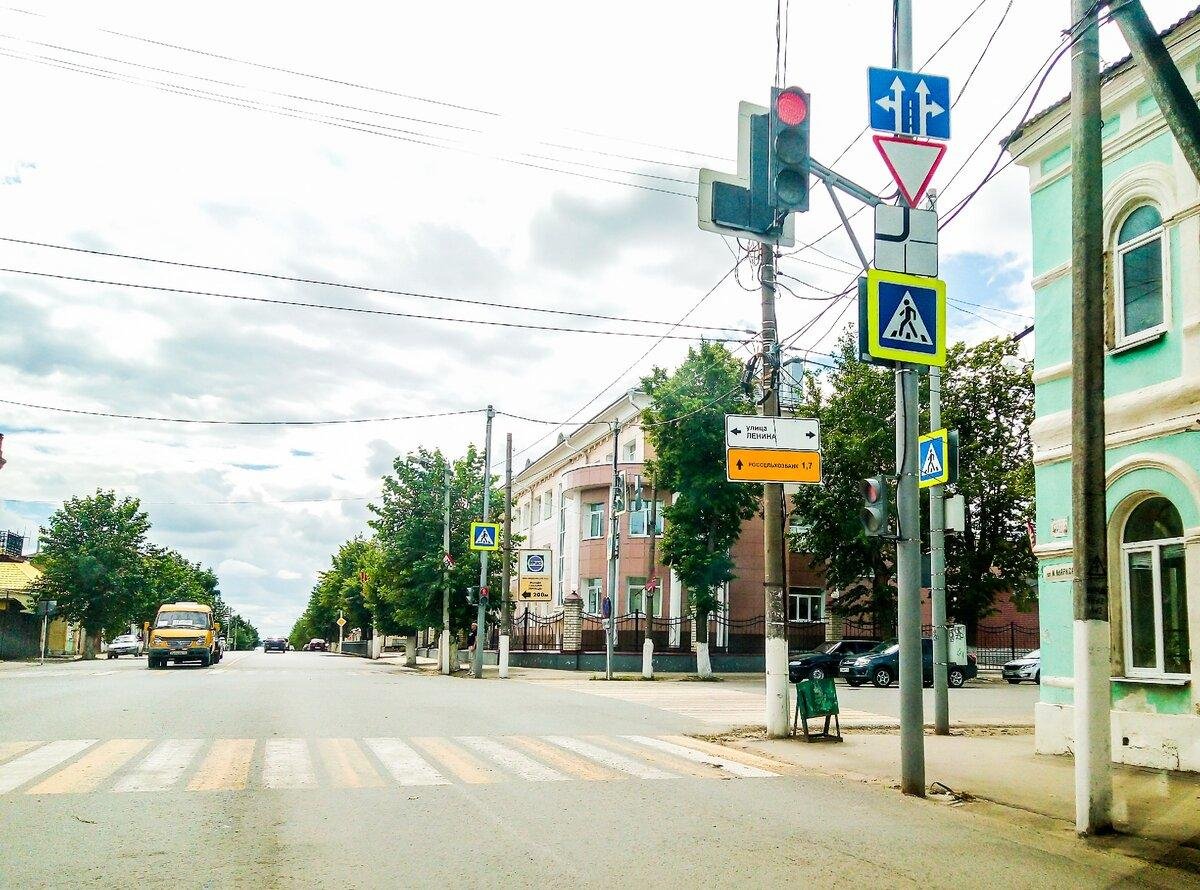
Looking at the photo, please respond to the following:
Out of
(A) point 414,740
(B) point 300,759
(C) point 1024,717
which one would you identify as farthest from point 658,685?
(B) point 300,759

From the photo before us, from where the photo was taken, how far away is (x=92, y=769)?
1009 centimetres

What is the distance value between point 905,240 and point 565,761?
6656 millimetres

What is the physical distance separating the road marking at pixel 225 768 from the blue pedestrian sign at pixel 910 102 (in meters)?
8.79

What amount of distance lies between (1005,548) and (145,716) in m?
30.4

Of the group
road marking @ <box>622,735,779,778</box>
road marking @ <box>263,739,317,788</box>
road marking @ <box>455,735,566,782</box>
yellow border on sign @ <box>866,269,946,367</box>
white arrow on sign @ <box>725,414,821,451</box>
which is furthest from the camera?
white arrow on sign @ <box>725,414,821,451</box>

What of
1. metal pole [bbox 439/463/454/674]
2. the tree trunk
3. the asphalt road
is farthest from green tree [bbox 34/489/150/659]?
the asphalt road

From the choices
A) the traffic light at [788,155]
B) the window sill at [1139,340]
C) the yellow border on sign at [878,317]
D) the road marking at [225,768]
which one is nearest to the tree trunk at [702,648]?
the road marking at [225,768]

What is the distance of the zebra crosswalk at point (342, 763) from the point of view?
948 cm

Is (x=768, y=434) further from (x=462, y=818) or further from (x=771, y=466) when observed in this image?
(x=462, y=818)

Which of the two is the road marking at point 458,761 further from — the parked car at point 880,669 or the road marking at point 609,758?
the parked car at point 880,669

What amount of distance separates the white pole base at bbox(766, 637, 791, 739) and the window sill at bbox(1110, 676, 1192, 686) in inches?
170

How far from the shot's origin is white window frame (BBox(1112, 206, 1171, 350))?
11.6m

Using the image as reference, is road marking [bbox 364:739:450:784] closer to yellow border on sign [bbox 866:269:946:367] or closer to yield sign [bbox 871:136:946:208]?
yellow border on sign [bbox 866:269:946:367]

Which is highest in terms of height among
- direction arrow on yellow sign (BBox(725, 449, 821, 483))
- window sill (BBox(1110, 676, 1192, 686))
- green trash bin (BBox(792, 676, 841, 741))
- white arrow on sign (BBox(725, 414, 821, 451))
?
white arrow on sign (BBox(725, 414, 821, 451))
